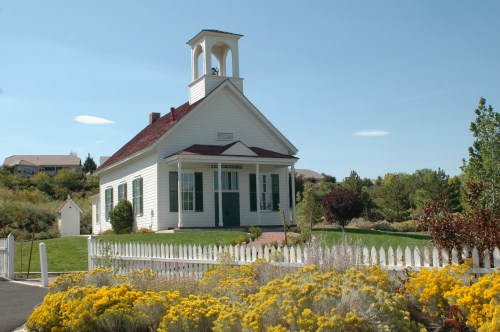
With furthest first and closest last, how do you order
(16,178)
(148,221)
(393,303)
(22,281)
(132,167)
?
(16,178)
(132,167)
(148,221)
(22,281)
(393,303)

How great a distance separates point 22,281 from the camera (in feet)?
50.9

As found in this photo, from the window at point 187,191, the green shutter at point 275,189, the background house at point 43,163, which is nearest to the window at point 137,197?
the window at point 187,191

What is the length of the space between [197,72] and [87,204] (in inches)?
1042

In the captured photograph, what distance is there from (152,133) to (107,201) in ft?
19.8

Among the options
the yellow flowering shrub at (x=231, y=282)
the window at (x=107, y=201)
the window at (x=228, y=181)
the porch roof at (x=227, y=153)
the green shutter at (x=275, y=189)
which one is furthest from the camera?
the window at (x=107, y=201)

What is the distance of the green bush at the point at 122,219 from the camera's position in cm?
2788

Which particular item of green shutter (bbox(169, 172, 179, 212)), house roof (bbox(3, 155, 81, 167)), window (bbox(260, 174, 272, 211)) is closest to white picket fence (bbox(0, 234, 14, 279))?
green shutter (bbox(169, 172, 179, 212))

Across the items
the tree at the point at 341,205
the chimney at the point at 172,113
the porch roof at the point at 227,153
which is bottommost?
the tree at the point at 341,205

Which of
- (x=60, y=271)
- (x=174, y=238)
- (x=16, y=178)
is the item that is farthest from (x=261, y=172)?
(x=16, y=178)


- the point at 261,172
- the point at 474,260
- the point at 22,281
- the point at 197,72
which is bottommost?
the point at 22,281

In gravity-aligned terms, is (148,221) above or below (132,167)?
below

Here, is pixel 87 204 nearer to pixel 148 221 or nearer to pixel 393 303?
pixel 148 221

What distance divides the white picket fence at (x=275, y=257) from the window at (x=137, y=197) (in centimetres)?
1270

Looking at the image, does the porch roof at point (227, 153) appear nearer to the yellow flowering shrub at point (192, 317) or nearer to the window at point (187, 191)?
the window at point (187, 191)
